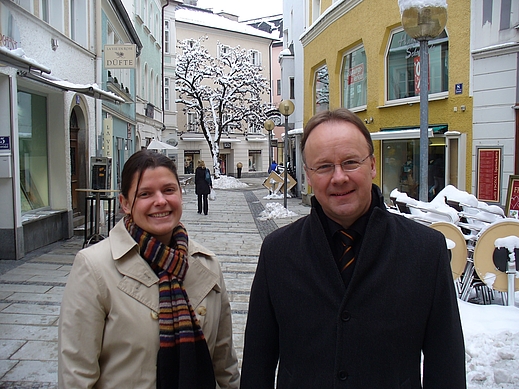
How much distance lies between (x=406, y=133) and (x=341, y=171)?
391 inches

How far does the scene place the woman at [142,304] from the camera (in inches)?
72.6

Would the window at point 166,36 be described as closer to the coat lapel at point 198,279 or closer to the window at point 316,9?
the window at point 316,9

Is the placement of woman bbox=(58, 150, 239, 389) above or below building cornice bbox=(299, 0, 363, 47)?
below

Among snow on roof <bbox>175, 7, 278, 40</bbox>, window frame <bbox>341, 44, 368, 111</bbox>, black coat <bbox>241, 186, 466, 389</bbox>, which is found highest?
snow on roof <bbox>175, 7, 278, 40</bbox>

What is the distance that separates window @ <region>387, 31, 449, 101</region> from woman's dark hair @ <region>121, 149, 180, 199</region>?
9.55 metres

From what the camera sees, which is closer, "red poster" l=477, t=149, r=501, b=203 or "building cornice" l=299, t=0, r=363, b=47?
"red poster" l=477, t=149, r=501, b=203

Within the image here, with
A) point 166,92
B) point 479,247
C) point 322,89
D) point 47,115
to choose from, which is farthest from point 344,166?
point 166,92

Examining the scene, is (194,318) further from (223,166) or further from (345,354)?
(223,166)

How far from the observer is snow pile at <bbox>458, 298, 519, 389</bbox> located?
339 cm

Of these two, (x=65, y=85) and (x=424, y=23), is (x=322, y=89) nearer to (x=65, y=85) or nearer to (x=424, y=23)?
(x=65, y=85)

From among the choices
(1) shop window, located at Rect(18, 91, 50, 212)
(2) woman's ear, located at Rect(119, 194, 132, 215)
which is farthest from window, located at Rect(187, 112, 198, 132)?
(2) woman's ear, located at Rect(119, 194, 132, 215)

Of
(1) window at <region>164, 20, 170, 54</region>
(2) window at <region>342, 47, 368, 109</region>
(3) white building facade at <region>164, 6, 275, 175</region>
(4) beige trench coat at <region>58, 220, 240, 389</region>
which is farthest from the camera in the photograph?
(3) white building facade at <region>164, 6, 275, 175</region>

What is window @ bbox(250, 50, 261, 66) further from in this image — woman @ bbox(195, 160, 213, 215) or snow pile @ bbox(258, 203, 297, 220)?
snow pile @ bbox(258, 203, 297, 220)

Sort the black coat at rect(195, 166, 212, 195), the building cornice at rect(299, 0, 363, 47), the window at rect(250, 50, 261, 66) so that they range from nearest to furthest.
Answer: the building cornice at rect(299, 0, 363, 47) < the black coat at rect(195, 166, 212, 195) < the window at rect(250, 50, 261, 66)
